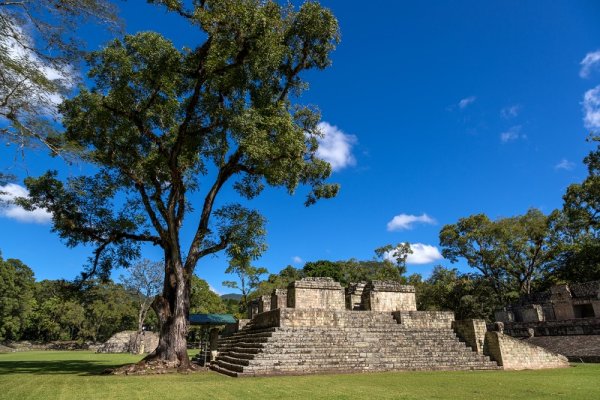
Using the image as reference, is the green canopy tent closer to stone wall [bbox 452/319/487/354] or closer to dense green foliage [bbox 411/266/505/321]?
stone wall [bbox 452/319/487/354]

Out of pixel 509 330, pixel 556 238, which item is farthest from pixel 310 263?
pixel 509 330

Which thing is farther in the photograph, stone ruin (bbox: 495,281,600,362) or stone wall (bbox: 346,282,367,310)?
stone wall (bbox: 346,282,367,310)

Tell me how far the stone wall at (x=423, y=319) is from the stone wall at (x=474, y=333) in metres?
0.72

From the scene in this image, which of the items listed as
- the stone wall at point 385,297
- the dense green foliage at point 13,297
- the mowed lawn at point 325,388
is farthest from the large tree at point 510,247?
the dense green foliage at point 13,297

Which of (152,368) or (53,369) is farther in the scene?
(53,369)

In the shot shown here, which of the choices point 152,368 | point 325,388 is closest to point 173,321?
point 152,368

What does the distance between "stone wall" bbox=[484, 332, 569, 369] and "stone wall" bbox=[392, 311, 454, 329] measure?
172 centimetres

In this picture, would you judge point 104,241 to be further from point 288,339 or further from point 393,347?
point 393,347

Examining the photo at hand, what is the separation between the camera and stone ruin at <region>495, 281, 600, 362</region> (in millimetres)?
16219

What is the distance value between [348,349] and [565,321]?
1213 centimetres

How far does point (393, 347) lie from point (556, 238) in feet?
76.7

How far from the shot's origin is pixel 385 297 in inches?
722

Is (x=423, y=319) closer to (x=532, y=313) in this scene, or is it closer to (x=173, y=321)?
(x=532, y=313)

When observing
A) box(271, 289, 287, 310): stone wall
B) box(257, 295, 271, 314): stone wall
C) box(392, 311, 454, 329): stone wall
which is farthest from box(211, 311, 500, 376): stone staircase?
box(257, 295, 271, 314): stone wall
